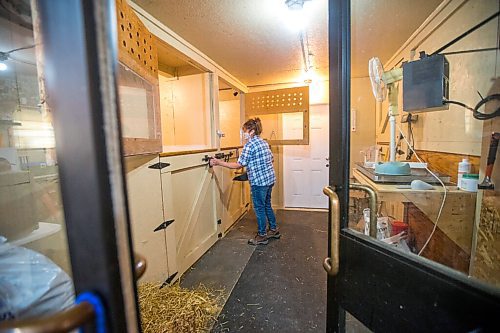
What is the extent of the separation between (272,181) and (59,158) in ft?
8.62

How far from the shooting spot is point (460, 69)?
1261 millimetres

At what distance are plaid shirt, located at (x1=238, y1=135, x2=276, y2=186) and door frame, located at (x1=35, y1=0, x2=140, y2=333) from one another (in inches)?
96.6

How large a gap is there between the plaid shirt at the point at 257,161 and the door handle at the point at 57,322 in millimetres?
2500

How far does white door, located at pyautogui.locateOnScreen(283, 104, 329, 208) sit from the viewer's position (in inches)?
163

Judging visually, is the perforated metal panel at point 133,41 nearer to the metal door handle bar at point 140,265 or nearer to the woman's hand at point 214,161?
the metal door handle bar at point 140,265

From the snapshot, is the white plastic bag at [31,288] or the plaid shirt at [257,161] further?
the plaid shirt at [257,161]

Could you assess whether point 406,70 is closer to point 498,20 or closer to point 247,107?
point 498,20

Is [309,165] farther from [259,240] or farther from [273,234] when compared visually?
[259,240]

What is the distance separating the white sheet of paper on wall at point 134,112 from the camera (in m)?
1.32

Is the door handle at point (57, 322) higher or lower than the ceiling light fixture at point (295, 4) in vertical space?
lower

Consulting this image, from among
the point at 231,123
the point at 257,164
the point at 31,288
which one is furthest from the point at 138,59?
the point at 231,123

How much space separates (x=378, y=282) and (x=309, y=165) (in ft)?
11.8

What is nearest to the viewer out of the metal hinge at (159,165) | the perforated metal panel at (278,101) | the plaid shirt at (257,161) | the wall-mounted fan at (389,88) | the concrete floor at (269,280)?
the wall-mounted fan at (389,88)

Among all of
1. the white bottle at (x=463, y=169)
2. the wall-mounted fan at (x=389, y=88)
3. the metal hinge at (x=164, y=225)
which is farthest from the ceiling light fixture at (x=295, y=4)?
the metal hinge at (x=164, y=225)
